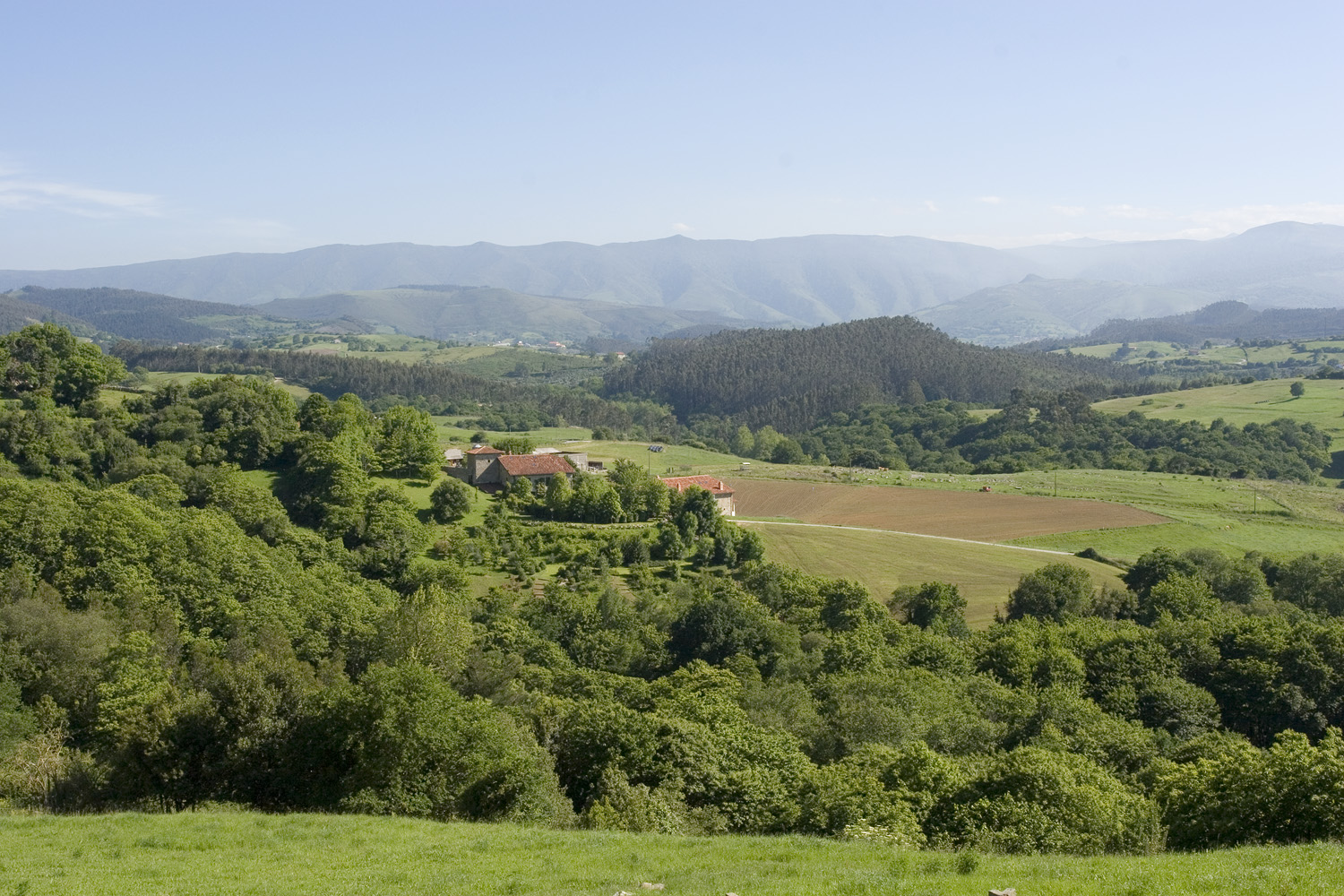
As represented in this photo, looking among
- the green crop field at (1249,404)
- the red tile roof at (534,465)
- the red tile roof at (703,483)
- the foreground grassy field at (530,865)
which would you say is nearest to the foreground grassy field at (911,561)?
the red tile roof at (703,483)

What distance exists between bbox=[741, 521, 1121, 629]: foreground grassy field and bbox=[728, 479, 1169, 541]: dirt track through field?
4.53m

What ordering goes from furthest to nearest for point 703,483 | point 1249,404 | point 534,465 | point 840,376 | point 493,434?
point 840,376 → point 1249,404 → point 493,434 → point 703,483 → point 534,465

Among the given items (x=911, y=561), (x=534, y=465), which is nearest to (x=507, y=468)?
(x=534, y=465)

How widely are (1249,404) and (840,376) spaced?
2586 inches

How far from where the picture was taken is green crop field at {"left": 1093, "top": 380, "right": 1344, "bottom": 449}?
401 feet

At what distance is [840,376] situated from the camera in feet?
593

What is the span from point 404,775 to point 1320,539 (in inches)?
2492

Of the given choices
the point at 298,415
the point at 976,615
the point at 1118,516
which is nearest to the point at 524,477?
the point at 298,415

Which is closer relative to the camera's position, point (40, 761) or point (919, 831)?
point (919, 831)

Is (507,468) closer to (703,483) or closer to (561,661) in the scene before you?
(703,483)

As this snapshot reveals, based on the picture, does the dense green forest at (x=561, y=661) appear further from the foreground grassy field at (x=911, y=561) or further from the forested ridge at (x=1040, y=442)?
the forested ridge at (x=1040, y=442)

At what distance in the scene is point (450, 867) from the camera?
15336 millimetres

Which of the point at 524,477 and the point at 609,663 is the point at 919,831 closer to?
the point at 609,663

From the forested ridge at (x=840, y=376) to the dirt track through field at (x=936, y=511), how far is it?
8075cm
